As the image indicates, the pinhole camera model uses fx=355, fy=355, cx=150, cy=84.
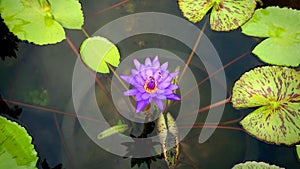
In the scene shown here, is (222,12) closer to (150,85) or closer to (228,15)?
(228,15)

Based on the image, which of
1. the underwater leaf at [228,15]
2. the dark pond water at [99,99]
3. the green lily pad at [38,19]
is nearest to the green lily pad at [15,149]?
the dark pond water at [99,99]

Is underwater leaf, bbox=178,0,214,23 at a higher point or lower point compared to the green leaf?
higher

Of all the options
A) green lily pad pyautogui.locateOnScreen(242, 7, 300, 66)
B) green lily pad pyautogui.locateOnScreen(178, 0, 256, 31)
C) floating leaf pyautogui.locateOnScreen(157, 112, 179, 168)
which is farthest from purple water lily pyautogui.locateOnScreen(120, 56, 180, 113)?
green lily pad pyautogui.locateOnScreen(242, 7, 300, 66)

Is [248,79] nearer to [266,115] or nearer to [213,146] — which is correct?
[266,115]

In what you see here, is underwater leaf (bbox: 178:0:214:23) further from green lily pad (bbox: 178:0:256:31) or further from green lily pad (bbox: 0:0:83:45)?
green lily pad (bbox: 0:0:83:45)

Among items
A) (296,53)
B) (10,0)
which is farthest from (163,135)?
(10,0)

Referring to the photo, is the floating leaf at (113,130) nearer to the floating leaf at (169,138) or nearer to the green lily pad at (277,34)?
the floating leaf at (169,138)

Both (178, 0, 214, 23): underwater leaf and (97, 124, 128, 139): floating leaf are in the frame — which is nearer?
(97, 124, 128, 139): floating leaf

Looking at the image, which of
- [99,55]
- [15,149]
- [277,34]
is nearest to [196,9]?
[277,34]
